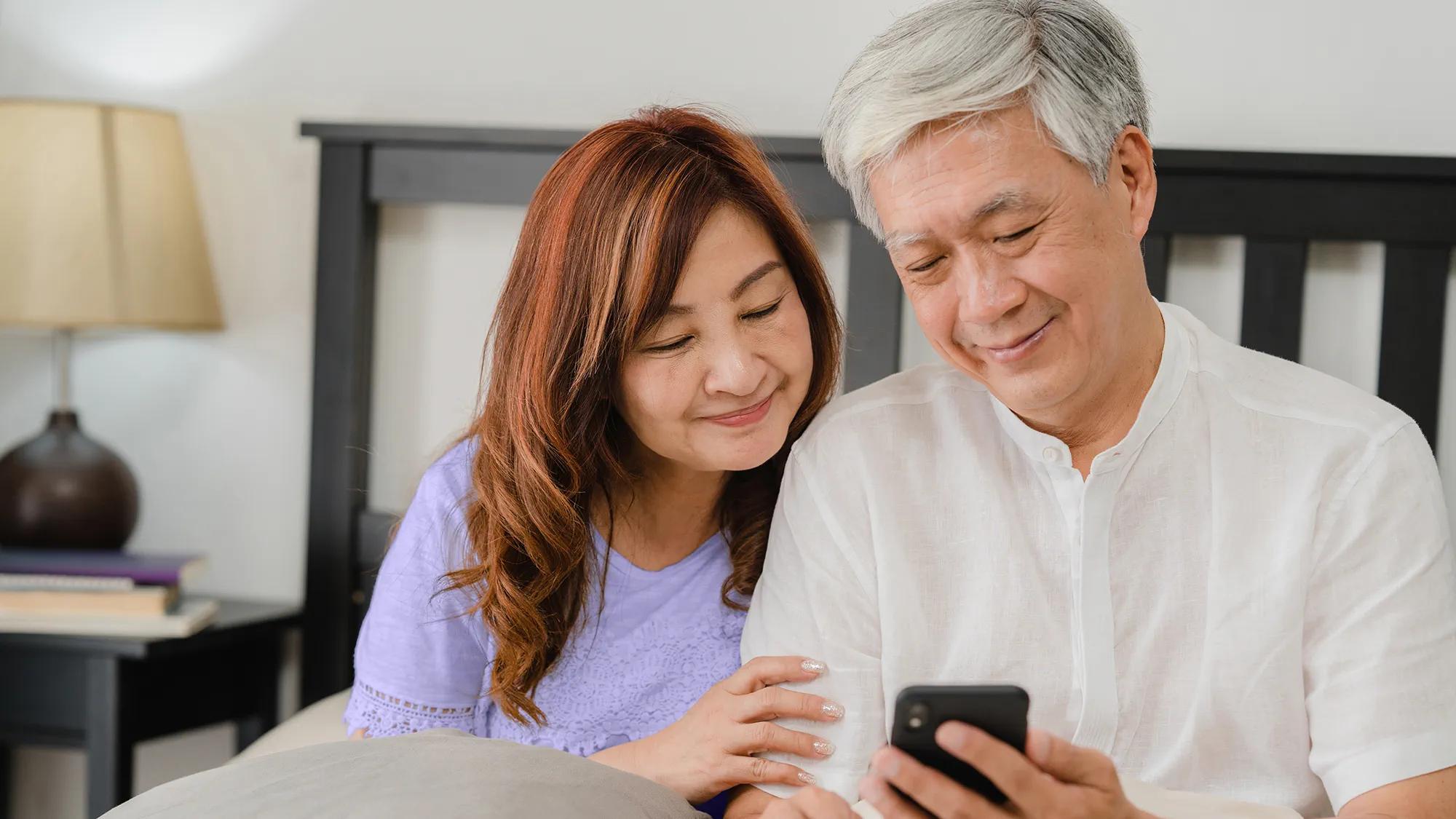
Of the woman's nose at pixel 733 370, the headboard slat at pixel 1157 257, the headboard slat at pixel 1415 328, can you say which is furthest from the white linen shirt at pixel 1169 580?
the headboard slat at pixel 1415 328

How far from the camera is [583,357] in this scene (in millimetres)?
1345

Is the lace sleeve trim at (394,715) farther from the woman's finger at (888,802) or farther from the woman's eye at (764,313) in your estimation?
the woman's finger at (888,802)

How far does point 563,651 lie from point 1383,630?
857 mm

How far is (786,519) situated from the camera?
134 cm

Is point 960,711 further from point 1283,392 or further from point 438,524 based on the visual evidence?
point 438,524

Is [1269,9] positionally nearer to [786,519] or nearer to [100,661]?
[786,519]

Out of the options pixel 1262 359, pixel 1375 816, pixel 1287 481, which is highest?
pixel 1262 359

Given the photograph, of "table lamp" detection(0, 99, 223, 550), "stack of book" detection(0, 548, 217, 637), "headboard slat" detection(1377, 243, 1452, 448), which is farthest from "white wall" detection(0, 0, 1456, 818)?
"stack of book" detection(0, 548, 217, 637)

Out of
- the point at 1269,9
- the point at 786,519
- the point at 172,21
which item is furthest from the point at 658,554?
the point at 172,21

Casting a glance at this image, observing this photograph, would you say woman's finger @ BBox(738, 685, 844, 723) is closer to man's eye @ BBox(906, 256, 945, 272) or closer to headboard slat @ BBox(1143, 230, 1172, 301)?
man's eye @ BBox(906, 256, 945, 272)

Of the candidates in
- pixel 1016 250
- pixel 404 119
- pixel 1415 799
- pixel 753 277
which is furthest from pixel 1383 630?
pixel 404 119

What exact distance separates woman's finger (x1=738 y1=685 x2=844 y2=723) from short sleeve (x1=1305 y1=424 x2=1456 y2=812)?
1.42 ft

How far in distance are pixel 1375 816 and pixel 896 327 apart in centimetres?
97

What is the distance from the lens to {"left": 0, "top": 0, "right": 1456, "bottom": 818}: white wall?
5.94 ft
